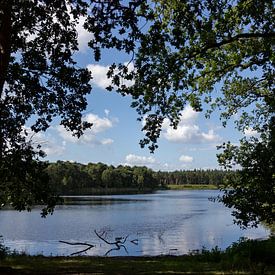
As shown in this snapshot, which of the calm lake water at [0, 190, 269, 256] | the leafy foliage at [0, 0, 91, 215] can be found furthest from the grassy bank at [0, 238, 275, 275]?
the calm lake water at [0, 190, 269, 256]

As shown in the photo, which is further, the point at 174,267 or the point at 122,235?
the point at 122,235

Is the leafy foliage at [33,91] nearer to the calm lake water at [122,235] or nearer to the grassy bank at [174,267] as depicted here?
the grassy bank at [174,267]

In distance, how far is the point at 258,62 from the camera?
57.0 ft

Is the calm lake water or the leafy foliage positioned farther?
the calm lake water

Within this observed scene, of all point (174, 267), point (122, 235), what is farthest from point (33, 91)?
point (122, 235)

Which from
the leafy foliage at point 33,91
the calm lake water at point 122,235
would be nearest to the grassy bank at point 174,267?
the leafy foliage at point 33,91

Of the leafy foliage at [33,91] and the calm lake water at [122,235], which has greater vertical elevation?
the leafy foliage at [33,91]

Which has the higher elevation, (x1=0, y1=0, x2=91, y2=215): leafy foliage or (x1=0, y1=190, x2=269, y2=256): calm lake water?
(x1=0, y1=0, x2=91, y2=215): leafy foliage

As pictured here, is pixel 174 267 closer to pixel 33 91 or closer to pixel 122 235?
pixel 33 91

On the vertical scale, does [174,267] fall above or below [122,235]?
above

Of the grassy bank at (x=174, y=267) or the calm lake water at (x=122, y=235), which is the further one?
the calm lake water at (x=122, y=235)

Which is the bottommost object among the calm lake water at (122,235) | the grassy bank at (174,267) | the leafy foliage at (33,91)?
the calm lake water at (122,235)

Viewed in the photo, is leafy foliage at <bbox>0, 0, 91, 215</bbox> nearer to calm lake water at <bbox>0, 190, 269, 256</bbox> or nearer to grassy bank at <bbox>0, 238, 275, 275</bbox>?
grassy bank at <bbox>0, 238, 275, 275</bbox>

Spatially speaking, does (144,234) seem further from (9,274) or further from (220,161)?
(9,274)
